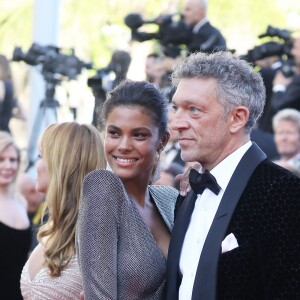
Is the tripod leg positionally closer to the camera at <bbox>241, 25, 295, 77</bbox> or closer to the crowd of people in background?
the camera at <bbox>241, 25, 295, 77</bbox>

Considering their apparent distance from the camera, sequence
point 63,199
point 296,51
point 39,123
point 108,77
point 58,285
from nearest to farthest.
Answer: point 58,285, point 63,199, point 296,51, point 108,77, point 39,123

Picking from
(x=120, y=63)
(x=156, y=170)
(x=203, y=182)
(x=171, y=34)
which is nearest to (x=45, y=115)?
(x=120, y=63)

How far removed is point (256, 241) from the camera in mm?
2959

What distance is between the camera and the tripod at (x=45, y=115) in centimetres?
836

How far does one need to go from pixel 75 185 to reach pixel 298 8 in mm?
14920

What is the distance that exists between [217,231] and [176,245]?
0.94 feet

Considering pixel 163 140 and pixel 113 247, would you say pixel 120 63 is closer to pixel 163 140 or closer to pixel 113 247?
pixel 163 140

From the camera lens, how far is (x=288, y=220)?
9.66ft

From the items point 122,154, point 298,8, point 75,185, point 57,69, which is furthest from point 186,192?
point 298,8

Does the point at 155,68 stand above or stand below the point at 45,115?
above

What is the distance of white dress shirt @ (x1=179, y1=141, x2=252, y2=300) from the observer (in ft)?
10.2

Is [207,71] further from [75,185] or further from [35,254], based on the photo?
[35,254]

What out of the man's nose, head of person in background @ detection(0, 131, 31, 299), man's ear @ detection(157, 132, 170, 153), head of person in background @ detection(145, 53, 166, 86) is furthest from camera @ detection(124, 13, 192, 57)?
the man's nose

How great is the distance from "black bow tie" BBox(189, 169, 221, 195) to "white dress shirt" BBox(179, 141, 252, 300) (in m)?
0.02
